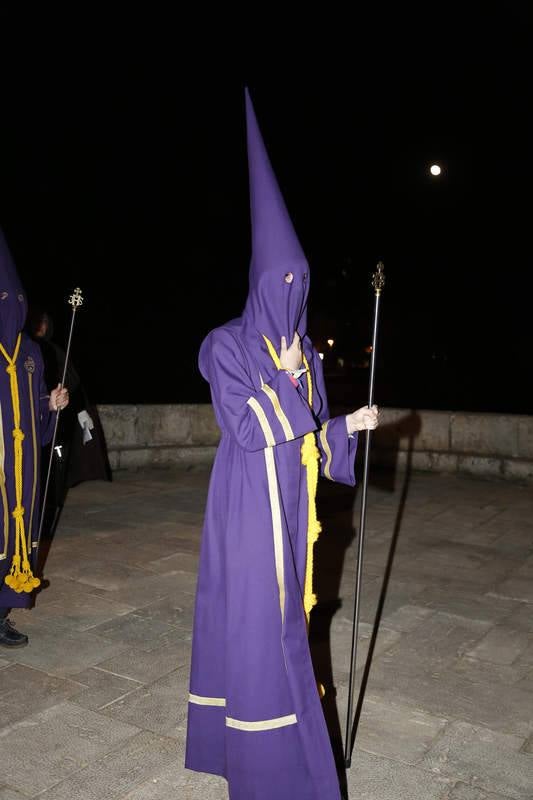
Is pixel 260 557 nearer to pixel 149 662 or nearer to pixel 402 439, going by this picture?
pixel 149 662

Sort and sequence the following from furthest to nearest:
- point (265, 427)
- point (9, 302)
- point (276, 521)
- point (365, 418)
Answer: point (9, 302) → point (365, 418) → point (276, 521) → point (265, 427)

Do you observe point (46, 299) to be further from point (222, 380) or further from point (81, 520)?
point (222, 380)

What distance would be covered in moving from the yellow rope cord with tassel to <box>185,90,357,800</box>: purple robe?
1.89m

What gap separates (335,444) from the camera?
2.99 m

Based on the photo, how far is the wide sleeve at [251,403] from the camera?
2543mm

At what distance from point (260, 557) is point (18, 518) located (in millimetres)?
2244

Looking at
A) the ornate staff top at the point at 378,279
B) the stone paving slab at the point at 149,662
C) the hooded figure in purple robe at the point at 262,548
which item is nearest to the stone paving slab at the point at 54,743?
the stone paving slab at the point at 149,662

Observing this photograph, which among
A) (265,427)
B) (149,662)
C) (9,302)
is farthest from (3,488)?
(265,427)

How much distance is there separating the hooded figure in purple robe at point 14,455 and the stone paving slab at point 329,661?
0.39m

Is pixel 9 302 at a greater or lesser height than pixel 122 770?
greater

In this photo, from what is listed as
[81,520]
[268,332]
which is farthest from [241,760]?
[81,520]

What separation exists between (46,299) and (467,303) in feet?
54.8

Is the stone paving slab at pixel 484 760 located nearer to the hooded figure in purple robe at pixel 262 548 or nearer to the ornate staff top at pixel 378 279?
the hooded figure in purple robe at pixel 262 548

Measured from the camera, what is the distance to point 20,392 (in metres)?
4.40
